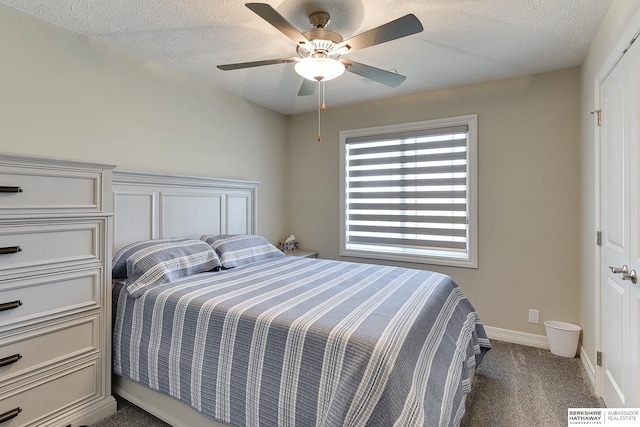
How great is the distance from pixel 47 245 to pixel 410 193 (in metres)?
3.09

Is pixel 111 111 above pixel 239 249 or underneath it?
above

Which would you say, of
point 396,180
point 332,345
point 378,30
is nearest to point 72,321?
point 332,345

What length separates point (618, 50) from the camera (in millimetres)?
1775

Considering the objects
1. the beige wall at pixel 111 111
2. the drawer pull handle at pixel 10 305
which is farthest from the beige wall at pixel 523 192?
the drawer pull handle at pixel 10 305

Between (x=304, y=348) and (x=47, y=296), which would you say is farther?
(x=47, y=296)

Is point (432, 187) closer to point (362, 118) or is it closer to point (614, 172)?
point (362, 118)

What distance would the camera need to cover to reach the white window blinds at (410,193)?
331cm

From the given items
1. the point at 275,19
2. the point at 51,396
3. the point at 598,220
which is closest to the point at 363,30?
the point at 275,19

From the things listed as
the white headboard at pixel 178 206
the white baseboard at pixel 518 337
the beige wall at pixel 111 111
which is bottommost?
the white baseboard at pixel 518 337

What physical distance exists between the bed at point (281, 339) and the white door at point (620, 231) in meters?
0.73

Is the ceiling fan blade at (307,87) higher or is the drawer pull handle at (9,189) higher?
the ceiling fan blade at (307,87)

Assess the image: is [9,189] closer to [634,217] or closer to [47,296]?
[47,296]

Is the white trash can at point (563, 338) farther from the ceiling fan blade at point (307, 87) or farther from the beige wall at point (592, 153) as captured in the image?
the ceiling fan blade at point (307, 87)

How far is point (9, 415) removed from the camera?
156cm
